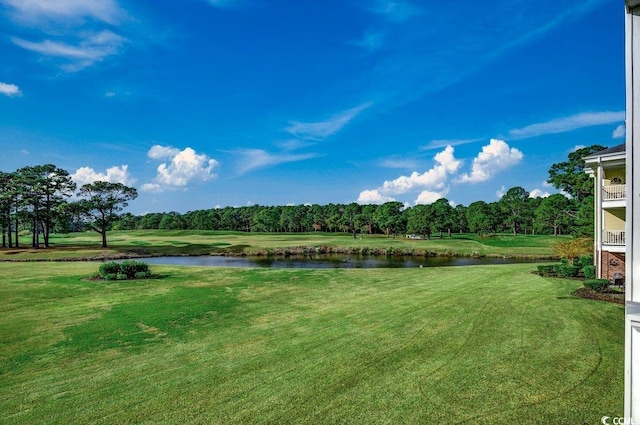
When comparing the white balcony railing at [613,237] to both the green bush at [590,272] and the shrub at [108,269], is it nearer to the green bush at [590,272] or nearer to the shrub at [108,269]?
the green bush at [590,272]

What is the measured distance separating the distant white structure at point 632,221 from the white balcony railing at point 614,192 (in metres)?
16.6

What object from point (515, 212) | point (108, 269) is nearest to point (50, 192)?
point (108, 269)

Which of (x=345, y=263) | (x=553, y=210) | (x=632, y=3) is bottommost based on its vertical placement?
(x=345, y=263)

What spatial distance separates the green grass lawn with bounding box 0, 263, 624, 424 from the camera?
586cm

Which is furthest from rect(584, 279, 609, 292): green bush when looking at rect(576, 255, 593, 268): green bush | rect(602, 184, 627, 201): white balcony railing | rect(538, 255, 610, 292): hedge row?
rect(576, 255, 593, 268): green bush

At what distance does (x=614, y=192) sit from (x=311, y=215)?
95.9 meters

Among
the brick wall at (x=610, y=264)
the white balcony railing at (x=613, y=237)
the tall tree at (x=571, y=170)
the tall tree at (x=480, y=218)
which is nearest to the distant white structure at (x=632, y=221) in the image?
the white balcony railing at (x=613, y=237)

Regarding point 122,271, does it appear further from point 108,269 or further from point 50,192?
point 50,192

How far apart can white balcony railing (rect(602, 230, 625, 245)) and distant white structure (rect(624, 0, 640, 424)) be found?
54.3 feet

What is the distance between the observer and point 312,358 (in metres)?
7.97

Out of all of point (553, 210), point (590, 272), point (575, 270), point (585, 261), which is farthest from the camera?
point (553, 210)

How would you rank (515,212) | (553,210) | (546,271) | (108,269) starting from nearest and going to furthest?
(108,269) → (546,271) → (553,210) → (515,212)

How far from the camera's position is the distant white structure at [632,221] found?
11.0ft

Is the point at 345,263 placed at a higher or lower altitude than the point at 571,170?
lower
